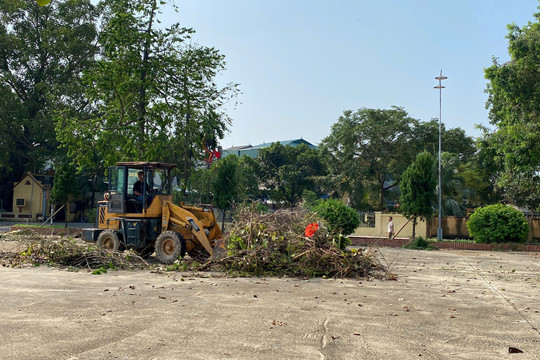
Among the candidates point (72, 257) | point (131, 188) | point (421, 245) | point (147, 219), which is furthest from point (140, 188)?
point (421, 245)

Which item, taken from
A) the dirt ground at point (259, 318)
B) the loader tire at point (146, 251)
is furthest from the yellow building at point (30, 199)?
the dirt ground at point (259, 318)

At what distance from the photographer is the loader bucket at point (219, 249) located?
1311 centimetres

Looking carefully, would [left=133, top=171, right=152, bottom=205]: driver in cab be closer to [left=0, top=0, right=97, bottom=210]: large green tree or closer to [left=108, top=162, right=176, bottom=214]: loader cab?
[left=108, top=162, right=176, bottom=214]: loader cab

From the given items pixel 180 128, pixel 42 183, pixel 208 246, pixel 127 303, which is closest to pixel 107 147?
pixel 180 128

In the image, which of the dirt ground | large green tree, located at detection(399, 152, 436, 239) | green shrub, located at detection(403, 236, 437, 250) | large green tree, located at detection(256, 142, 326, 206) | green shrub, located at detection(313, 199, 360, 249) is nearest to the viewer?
the dirt ground

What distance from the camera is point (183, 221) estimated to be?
14.8 metres

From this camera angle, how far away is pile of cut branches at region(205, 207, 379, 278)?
12516 mm

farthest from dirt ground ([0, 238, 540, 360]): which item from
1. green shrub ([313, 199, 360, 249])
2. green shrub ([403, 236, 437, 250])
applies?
green shrub ([403, 236, 437, 250])

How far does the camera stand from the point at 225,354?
18.4 feet

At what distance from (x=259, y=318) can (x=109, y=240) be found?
906 centimetres

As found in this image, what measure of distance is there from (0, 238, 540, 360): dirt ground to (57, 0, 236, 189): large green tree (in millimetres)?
14606

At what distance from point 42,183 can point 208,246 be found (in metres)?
40.3

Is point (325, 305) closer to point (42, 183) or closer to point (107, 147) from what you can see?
point (107, 147)

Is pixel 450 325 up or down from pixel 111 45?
down
